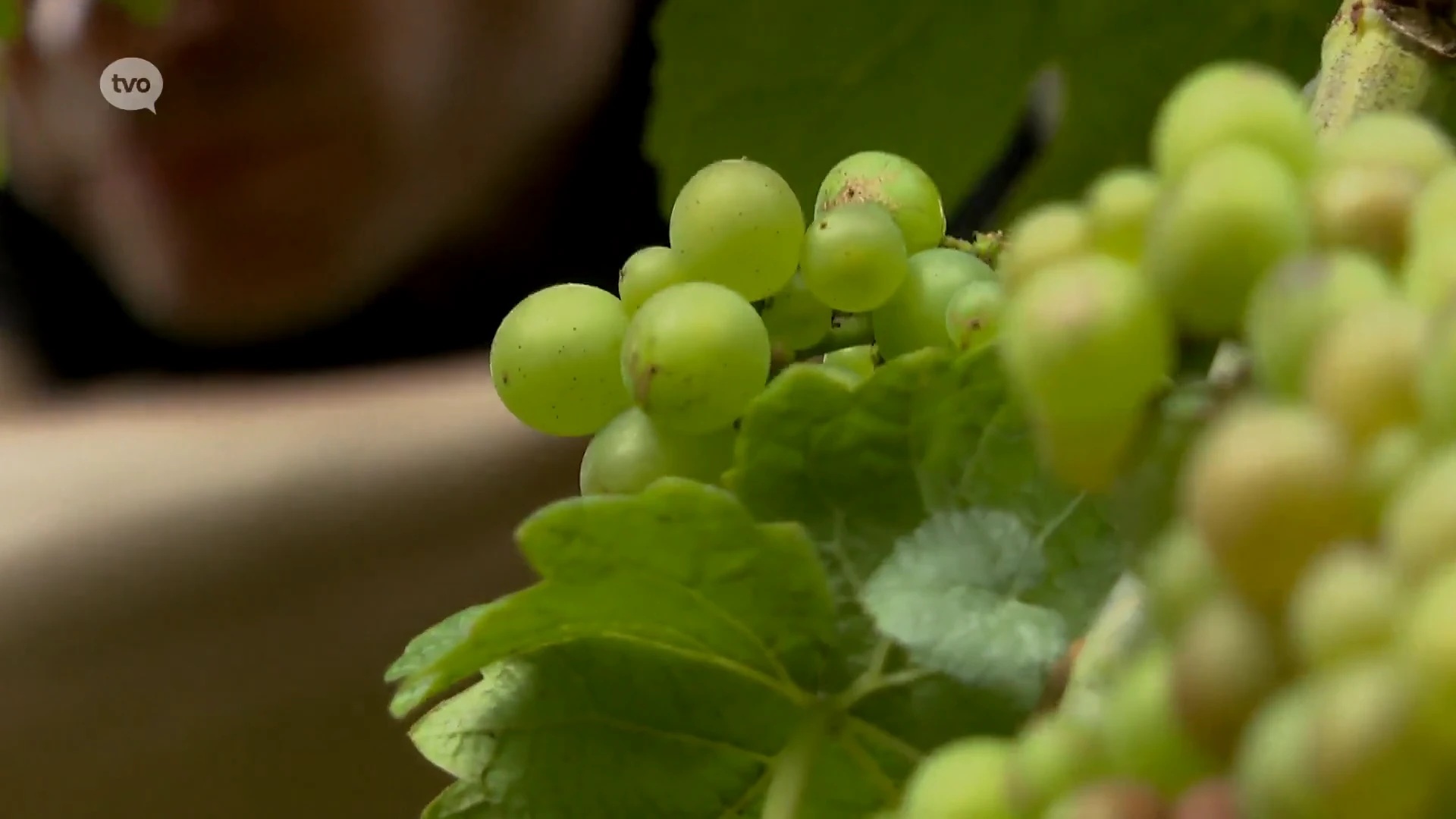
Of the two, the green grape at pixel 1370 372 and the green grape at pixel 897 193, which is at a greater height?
the green grape at pixel 897 193

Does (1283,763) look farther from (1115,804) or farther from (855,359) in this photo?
(855,359)

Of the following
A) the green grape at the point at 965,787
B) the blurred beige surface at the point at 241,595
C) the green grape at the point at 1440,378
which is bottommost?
the green grape at the point at 965,787

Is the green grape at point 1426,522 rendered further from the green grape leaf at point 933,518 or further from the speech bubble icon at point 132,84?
the speech bubble icon at point 132,84

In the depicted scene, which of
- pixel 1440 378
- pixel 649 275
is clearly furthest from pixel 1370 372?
pixel 649 275

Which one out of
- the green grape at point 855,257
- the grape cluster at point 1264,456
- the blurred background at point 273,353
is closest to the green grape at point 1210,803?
the grape cluster at point 1264,456

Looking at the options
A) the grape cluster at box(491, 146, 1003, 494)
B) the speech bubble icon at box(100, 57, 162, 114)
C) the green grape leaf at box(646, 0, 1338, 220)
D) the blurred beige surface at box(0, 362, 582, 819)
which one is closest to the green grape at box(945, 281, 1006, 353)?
the grape cluster at box(491, 146, 1003, 494)

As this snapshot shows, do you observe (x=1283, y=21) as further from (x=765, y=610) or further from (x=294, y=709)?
(x=294, y=709)

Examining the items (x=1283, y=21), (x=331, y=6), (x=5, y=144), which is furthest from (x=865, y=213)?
(x=5, y=144)
